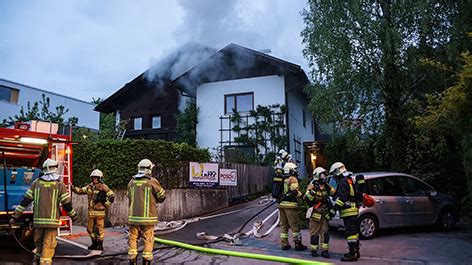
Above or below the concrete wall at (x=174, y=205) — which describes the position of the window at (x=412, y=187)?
above

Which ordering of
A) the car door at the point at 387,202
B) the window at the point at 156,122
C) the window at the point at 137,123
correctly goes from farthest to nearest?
1. the window at the point at 137,123
2. the window at the point at 156,122
3. the car door at the point at 387,202

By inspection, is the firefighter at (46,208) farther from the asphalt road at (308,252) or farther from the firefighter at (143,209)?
the asphalt road at (308,252)

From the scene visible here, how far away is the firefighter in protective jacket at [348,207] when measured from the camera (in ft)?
22.2

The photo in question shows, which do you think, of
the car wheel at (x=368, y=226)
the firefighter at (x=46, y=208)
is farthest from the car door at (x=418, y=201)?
the firefighter at (x=46, y=208)

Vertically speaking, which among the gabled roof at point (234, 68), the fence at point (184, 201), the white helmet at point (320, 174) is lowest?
the fence at point (184, 201)

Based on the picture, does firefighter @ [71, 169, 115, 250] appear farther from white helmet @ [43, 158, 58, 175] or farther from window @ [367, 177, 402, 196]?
window @ [367, 177, 402, 196]

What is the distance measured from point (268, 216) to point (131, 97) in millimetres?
15860

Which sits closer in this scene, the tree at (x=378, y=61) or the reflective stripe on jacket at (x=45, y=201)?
the reflective stripe on jacket at (x=45, y=201)

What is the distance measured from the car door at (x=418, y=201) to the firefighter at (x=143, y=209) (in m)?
6.28

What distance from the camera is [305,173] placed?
23266mm

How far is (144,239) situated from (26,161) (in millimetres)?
4295

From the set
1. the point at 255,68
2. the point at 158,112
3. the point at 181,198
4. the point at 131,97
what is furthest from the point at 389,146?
the point at 131,97

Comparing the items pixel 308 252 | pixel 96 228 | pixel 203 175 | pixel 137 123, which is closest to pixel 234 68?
pixel 137 123

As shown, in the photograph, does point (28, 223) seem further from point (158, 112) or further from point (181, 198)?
point (158, 112)
